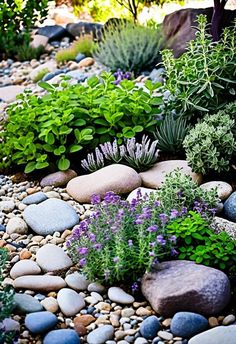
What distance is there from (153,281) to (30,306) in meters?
0.67

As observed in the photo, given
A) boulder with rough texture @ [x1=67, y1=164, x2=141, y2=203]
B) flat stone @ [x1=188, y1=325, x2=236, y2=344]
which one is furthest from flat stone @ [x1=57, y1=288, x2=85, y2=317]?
boulder with rough texture @ [x1=67, y1=164, x2=141, y2=203]

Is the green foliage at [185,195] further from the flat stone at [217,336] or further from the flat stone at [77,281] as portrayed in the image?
the flat stone at [217,336]

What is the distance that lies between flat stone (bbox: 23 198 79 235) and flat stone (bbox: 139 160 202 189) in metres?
0.69

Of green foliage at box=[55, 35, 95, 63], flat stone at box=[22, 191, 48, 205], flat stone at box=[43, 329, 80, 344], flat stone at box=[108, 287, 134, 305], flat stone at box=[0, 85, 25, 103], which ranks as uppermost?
green foliage at box=[55, 35, 95, 63]

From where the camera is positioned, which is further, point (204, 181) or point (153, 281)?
point (204, 181)

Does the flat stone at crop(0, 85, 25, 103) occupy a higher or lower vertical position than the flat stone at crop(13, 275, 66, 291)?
higher

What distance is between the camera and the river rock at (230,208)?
4.43 meters

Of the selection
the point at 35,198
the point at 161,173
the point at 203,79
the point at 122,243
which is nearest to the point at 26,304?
the point at 122,243

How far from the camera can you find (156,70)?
7305 millimetres

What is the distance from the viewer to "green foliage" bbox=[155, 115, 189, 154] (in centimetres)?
534

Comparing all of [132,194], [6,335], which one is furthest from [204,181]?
[6,335]

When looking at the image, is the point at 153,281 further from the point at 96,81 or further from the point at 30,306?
the point at 96,81

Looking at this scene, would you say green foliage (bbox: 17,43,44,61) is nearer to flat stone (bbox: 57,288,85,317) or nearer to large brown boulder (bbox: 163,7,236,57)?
large brown boulder (bbox: 163,7,236,57)

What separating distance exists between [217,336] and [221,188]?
1673 mm
